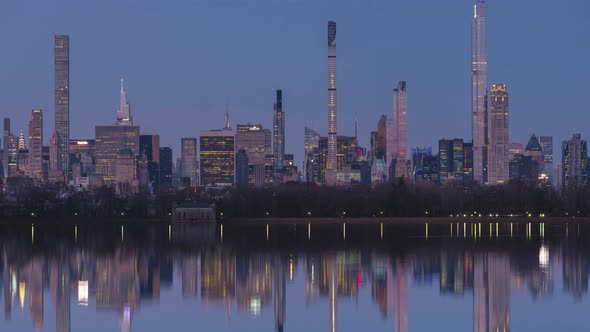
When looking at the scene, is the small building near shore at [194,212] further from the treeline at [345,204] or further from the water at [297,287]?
the water at [297,287]

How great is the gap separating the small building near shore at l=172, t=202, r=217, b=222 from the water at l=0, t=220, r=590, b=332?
39.0m

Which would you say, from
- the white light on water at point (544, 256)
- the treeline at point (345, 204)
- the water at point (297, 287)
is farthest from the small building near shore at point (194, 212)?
the white light on water at point (544, 256)

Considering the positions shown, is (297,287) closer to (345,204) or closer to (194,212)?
(345,204)

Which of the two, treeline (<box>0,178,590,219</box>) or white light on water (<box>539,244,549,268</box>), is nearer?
white light on water (<box>539,244,549,268</box>)

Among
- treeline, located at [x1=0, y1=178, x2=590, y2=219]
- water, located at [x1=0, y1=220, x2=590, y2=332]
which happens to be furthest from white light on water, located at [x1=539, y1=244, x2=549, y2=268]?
treeline, located at [x1=0, y1=178, x2=590, y2=219]

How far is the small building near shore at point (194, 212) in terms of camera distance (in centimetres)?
8788

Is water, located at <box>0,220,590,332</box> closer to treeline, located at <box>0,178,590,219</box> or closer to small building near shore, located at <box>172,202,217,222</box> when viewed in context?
small building near shore, located at <box>172,202,217,222</box>

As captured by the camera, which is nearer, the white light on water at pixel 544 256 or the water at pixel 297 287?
the water at pixel 297 287

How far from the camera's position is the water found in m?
24.0

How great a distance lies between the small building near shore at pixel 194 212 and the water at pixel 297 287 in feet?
128

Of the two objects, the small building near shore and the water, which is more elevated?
the small building near shore

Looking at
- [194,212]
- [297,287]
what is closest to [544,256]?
[297,287]

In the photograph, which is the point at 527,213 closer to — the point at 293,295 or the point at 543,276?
the point at 543,276

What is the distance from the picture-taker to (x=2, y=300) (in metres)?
27.3
